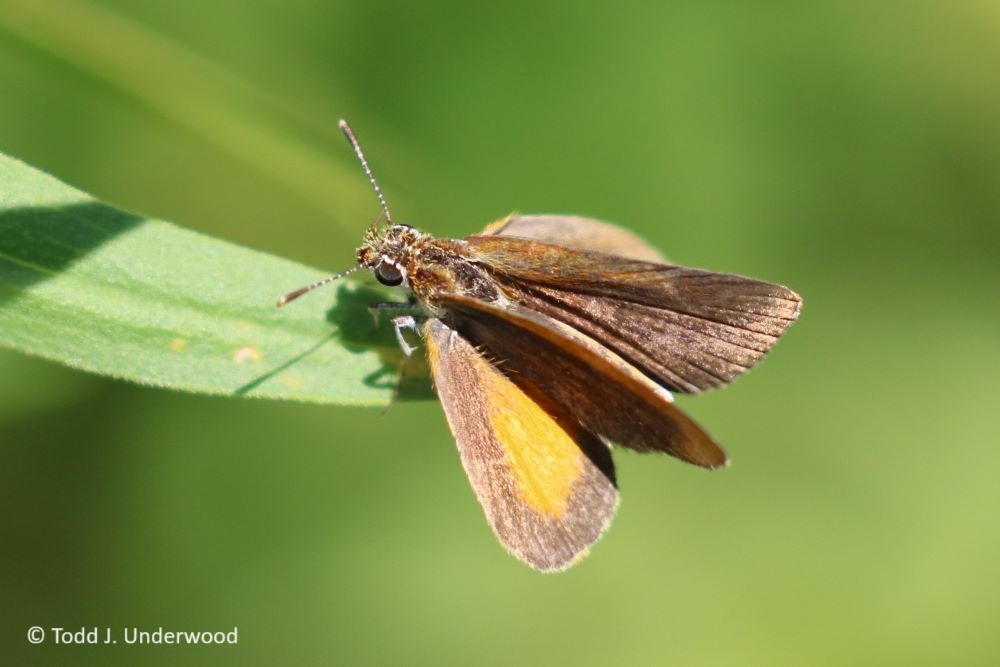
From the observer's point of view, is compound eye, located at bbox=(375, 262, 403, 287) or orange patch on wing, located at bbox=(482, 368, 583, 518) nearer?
orange patch on wing, located at bbox=(482, 368, 583, 518)

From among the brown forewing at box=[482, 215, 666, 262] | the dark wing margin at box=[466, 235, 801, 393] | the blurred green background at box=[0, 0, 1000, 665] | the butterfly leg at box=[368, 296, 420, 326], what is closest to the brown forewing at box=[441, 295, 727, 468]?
the dark wing margin at box=[466, 235, 801, 393]

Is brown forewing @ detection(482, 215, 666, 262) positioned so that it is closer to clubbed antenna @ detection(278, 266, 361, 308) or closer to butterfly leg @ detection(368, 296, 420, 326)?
butterfly leg @ detection(368, 296, 420, 326)

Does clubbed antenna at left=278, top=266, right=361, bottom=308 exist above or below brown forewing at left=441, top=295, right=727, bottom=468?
above

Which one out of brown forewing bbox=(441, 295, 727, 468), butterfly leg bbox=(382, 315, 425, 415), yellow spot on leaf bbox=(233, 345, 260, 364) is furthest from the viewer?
butterfly leg bbox=(382, 315, 425, 415)

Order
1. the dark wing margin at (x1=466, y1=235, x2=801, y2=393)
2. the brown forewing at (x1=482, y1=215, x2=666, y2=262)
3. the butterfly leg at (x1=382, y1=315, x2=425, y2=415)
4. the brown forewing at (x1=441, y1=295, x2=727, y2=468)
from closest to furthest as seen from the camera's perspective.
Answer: the brown forewing at (x1=441, y1=295, x2=727, y2=468), the dark wing margin at (x1=466, y1=235, x2=801, y2=393), the butterfly leg at (x1=382, y1=315, x2=425, y2=415), the brown forewing at (x1=482, y1=215, x2=666, y2=262)

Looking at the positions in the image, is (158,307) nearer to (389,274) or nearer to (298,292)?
(298,292)

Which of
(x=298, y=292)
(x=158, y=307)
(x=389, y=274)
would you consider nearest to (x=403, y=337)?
(x=389, y=274)
